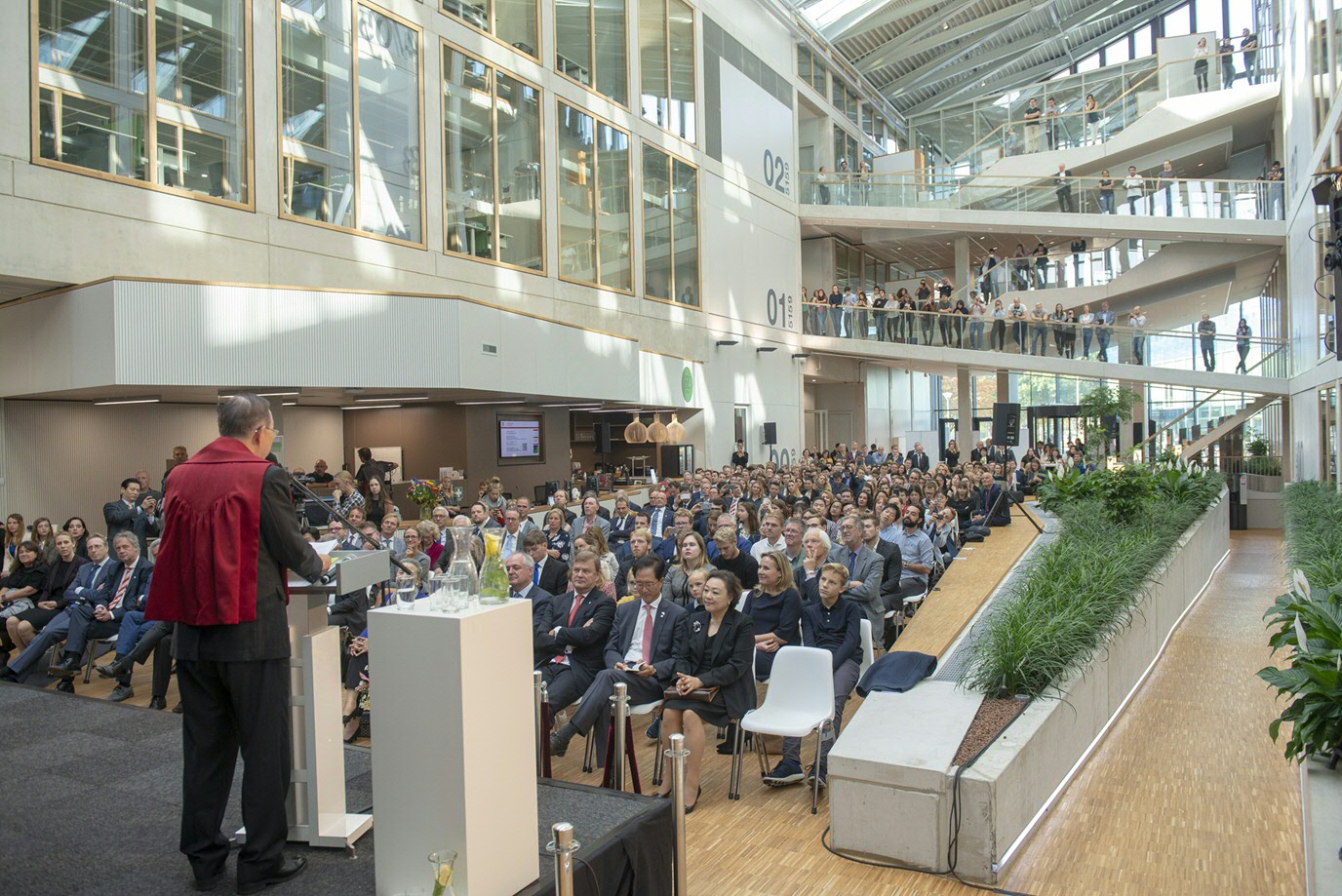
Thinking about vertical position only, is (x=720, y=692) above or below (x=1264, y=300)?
below

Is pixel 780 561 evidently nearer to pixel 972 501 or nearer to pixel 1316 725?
pixel 1316 725

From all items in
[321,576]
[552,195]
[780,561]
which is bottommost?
[780,561]

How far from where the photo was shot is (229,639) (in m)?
2.91

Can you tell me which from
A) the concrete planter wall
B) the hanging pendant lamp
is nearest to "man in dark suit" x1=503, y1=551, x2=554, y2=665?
the concrete planter wall

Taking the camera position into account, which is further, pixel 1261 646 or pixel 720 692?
pixel 1261 646

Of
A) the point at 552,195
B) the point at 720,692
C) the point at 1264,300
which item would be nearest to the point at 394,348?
the point at 552,195

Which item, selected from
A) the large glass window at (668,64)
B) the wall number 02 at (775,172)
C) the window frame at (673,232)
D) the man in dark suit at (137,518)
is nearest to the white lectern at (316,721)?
the man in dark suit at (137,518)

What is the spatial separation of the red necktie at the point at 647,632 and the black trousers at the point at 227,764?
10.0 feet

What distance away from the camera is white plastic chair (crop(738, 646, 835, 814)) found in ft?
17.5

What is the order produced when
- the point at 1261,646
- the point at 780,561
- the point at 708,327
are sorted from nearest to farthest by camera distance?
1. the point at 780,561
2. the point at 1261,646
3. the point at 708,327

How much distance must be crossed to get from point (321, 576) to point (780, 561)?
3753 millimetres

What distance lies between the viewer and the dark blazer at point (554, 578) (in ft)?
24.5

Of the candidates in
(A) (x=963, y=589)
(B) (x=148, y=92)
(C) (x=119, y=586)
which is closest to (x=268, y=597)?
(C) (x=119, y=586)

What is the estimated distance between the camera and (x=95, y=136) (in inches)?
439
